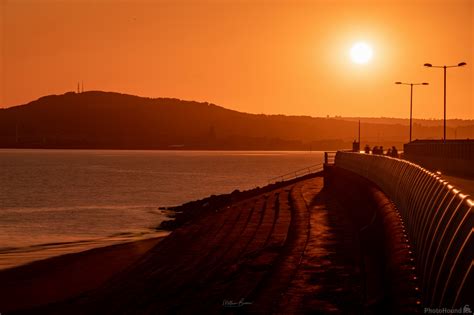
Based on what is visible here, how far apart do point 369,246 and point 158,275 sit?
233 inches

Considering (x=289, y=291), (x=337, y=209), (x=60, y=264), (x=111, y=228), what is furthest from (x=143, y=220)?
(x=289, y=291)

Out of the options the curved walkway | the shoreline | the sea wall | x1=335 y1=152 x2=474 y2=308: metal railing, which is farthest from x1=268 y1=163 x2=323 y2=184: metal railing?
x1=335 y1=152 x2=474 y2=308: metal railing

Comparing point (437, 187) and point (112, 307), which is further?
point (112, 307)

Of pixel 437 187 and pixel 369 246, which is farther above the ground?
pixel 437 187

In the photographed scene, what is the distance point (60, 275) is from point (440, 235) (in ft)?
85.3

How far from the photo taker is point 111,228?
60.2 metres

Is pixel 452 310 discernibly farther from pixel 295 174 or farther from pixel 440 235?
pixel 295 174

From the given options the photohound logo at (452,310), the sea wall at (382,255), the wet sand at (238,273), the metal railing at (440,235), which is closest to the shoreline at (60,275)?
the wet sand at (238,273)

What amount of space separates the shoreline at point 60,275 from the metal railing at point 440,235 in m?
15.5

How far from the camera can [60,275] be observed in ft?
109

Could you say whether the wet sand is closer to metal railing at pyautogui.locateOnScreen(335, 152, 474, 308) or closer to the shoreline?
the shoreline

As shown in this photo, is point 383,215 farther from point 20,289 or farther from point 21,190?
point 21,190

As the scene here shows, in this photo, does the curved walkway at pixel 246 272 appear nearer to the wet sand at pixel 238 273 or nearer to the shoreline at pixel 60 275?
the wet sand at pixel 238 273

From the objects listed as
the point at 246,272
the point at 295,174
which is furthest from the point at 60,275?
the point at 295,174
